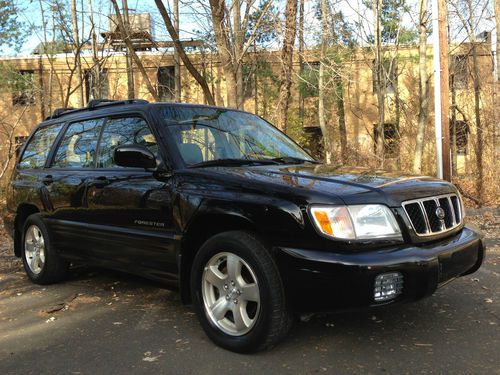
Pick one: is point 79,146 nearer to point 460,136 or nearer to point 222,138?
point 222,138

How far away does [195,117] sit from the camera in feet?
14.5

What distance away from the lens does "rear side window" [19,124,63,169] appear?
18.2ft

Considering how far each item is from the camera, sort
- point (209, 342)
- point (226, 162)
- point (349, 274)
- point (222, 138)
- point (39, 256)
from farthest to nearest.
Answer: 1. point (39, 256)
2. point (222, 138)
3. point (226, 162)
4. point (209, 342)
5. point (349, 274)

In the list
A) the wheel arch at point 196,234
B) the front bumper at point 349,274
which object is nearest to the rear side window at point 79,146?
the wheel arch at point 196,234

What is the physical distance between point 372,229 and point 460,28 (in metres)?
19.8

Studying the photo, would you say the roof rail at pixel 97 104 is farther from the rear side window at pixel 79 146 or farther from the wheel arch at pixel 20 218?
the wheel arch at pixel 20 218

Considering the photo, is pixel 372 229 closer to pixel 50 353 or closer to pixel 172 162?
pixel 172 162

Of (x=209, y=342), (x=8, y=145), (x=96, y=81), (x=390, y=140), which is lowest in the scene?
(x=209, y=342)

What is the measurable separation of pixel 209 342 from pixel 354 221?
4.78ft

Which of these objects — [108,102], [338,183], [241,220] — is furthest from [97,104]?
[338,183]

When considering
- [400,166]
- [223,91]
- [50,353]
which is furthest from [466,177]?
[50,353]

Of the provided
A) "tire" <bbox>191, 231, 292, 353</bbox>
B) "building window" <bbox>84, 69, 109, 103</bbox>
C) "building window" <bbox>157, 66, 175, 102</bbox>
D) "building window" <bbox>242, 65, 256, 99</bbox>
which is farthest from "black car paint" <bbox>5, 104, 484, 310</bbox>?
"building window" <bbox>157, 66, 175, 102</bbox>

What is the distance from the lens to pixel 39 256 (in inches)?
218

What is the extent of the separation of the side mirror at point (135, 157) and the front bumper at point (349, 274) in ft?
4.59
